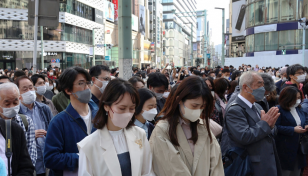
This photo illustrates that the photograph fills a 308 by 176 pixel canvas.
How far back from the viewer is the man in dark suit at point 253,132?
3682 millimetres

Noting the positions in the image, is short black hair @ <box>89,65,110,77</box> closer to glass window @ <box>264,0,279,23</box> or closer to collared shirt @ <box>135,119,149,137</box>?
collared shirt @ <box>135,119,149,137</box>

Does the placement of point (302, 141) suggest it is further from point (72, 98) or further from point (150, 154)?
point (72, 98)

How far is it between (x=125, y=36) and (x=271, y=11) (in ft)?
127

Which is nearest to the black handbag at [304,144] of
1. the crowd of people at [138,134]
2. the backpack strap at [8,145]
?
the crowd of people at [138,134]

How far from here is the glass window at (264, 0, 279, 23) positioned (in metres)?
40.1

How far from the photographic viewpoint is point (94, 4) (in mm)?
50344

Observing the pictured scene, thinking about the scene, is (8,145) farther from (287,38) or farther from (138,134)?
(287,38)

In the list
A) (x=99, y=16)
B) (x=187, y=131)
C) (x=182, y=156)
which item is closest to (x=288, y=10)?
(x=99, y=16)

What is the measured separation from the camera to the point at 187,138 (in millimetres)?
2996

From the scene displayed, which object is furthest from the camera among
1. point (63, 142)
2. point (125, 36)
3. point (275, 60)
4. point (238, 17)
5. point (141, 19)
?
point (141, 19)

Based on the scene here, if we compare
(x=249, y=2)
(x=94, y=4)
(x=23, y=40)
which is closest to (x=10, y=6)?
(x=23, y=40)

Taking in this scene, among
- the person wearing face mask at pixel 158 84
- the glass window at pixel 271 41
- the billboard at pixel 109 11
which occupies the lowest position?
the person wearing face mask at pixel 158 84

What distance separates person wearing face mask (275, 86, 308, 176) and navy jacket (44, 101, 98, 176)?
11.2 ft

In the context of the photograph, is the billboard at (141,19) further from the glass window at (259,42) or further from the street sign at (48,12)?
the street sign at (48,12)
